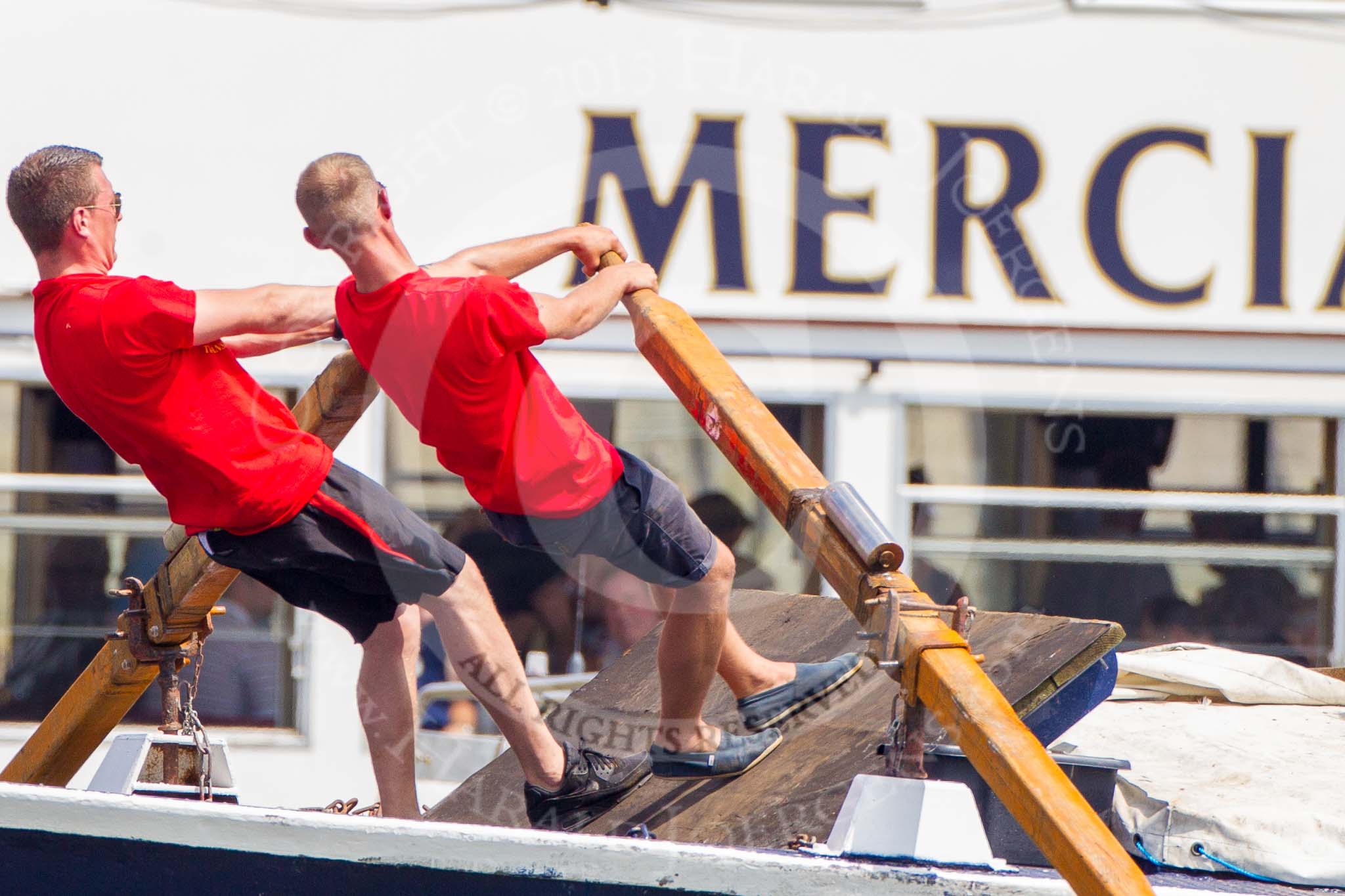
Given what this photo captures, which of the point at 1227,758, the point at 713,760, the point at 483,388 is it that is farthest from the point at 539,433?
the point at 1227,758

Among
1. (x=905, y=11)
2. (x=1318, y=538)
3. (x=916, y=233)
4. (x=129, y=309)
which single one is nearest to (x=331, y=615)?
(x=129, y=309)

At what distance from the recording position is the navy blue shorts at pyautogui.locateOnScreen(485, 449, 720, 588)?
10.6 ft

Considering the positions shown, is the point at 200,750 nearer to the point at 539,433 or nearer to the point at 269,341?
the point at 269,341

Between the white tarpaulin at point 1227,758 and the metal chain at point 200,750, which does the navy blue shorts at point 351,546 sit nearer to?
the metal chain at point 200,750

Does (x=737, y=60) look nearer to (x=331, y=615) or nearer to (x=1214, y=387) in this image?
(x=1214, y=387)

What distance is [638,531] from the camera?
3240 mm

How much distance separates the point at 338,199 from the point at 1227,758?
95.6 inches

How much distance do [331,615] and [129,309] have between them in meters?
0.86

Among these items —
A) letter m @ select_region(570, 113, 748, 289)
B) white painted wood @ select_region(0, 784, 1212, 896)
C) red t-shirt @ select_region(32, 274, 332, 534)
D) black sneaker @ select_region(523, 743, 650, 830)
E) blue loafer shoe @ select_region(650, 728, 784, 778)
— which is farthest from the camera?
letter m @ select_region(570, 113, 748, 289)

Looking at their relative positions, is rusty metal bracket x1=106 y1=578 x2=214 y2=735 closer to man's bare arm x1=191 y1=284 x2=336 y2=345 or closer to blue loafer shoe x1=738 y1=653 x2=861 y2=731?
man's bare arm x1=191 y1=284 x2=336 y2=345

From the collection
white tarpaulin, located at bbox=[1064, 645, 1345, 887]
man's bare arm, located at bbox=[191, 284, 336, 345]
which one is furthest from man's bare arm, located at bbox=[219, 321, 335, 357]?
white tarpaulin, located at bbox=[1064, 645, 1345, 887]

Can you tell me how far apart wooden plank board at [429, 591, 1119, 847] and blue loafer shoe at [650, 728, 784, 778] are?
0.16ft

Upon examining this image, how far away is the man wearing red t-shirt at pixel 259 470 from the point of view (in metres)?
2.91

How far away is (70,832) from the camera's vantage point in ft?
8.75
